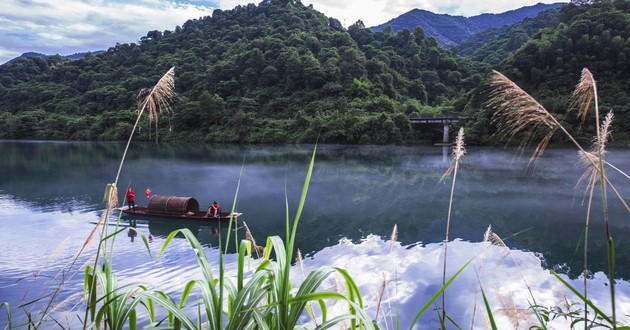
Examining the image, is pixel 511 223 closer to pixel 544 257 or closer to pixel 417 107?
pixel 544 257

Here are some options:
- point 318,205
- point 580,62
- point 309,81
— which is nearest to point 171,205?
point 318,205

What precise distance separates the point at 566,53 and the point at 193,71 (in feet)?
175

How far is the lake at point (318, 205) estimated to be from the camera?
10.9 m

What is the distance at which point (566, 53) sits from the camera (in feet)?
136

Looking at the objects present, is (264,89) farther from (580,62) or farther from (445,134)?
(580,62)

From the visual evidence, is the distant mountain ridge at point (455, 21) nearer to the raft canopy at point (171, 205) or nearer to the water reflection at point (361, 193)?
the water reflection at point (361, 193)

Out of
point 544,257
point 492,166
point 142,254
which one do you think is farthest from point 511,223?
point 492,166

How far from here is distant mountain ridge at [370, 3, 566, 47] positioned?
171837mm

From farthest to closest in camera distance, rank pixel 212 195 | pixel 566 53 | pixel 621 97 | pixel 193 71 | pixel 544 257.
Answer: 1. pixel 193 71
2. pixel 566 53
3. pixel 621 97
4. pixel 212 195
5. pixel 544 257

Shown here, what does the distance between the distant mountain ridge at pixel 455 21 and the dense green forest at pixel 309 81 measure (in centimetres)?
9426

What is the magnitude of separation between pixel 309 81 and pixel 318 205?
41477 millimetres

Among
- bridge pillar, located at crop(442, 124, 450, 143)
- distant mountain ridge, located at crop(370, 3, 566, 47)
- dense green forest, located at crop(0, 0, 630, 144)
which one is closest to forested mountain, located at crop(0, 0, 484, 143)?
dense green forest, located at crop(0, 0, 630, 144)

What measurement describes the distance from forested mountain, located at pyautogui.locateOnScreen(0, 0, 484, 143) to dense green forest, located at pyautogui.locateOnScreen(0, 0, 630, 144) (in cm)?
18

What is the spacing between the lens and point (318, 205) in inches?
695
